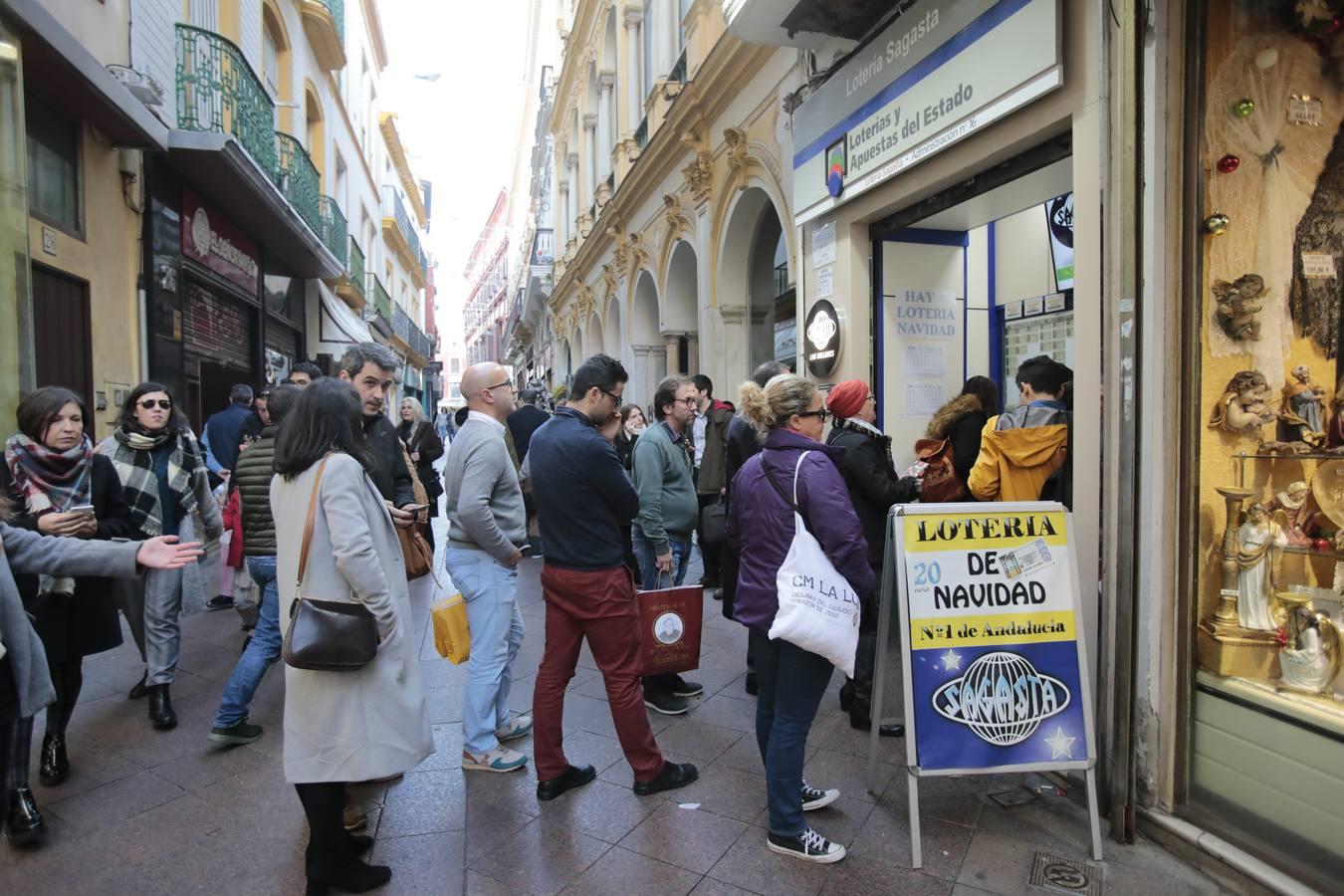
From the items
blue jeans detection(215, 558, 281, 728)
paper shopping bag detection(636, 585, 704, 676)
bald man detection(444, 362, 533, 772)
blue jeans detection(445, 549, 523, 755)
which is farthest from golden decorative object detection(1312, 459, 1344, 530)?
blue jeans detection(215, 558, 281, 728)

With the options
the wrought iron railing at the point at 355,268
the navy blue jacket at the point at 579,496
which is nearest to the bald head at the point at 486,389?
the navy blue jacket at the point at 579,496

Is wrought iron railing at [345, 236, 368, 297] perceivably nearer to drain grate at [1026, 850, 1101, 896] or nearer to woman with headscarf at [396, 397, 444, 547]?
woman with headscarf at [396, 397, 444, 547]

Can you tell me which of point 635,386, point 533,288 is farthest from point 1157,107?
point 533,288

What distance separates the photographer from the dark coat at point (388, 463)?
14.6ft

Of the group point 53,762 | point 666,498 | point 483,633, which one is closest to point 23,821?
point 53,762

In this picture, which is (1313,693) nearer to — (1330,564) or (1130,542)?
(1330,564)

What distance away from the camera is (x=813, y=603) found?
2.86m

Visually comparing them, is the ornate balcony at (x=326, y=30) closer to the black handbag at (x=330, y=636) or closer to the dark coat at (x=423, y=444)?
the dark coat at (x=423, y=444)

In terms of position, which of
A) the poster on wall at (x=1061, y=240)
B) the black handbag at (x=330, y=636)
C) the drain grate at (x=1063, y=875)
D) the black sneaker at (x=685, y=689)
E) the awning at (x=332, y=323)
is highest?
the awning at (x=332, y=323)

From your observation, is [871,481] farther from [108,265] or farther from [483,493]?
[108,265]

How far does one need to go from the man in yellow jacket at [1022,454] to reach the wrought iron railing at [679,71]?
884 centimetres

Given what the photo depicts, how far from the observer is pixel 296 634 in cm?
258

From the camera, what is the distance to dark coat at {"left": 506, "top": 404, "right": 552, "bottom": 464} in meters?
8.18

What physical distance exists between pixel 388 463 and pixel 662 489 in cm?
160
